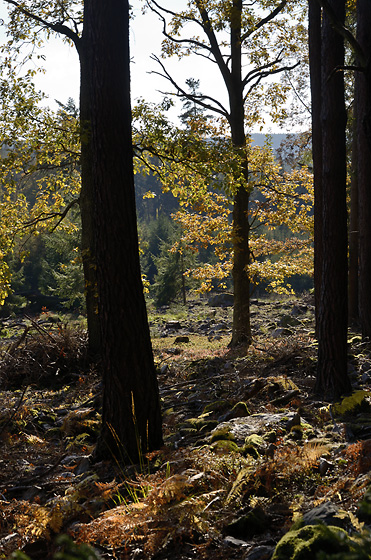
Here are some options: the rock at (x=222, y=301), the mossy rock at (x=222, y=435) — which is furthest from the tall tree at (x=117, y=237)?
the rock at (x=222, y=301)

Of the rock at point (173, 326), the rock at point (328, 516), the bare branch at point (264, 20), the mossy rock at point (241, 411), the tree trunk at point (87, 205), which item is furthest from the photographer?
the rock at point (173, 326)

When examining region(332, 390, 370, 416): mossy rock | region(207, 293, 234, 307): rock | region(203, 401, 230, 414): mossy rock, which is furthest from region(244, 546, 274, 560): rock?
region(207, 293, 234, 307): rock

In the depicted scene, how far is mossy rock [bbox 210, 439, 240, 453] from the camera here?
12.6 feet

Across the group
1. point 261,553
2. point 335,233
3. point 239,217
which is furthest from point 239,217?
point 261,553

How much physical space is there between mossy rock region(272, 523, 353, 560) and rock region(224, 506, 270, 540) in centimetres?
54

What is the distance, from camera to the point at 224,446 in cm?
395

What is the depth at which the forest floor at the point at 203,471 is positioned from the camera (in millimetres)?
2834

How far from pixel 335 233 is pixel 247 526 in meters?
4.00

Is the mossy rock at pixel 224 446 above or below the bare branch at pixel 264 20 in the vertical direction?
below

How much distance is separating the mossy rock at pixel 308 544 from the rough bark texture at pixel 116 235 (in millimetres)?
2429

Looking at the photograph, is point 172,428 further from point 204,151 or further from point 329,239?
point 204,151

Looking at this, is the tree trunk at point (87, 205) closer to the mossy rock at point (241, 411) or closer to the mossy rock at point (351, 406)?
the mossy rock at point (241, 411)

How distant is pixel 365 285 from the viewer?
10133mm

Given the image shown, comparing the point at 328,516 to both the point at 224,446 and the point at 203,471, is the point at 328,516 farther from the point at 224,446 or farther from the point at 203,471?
the point at 224,446
